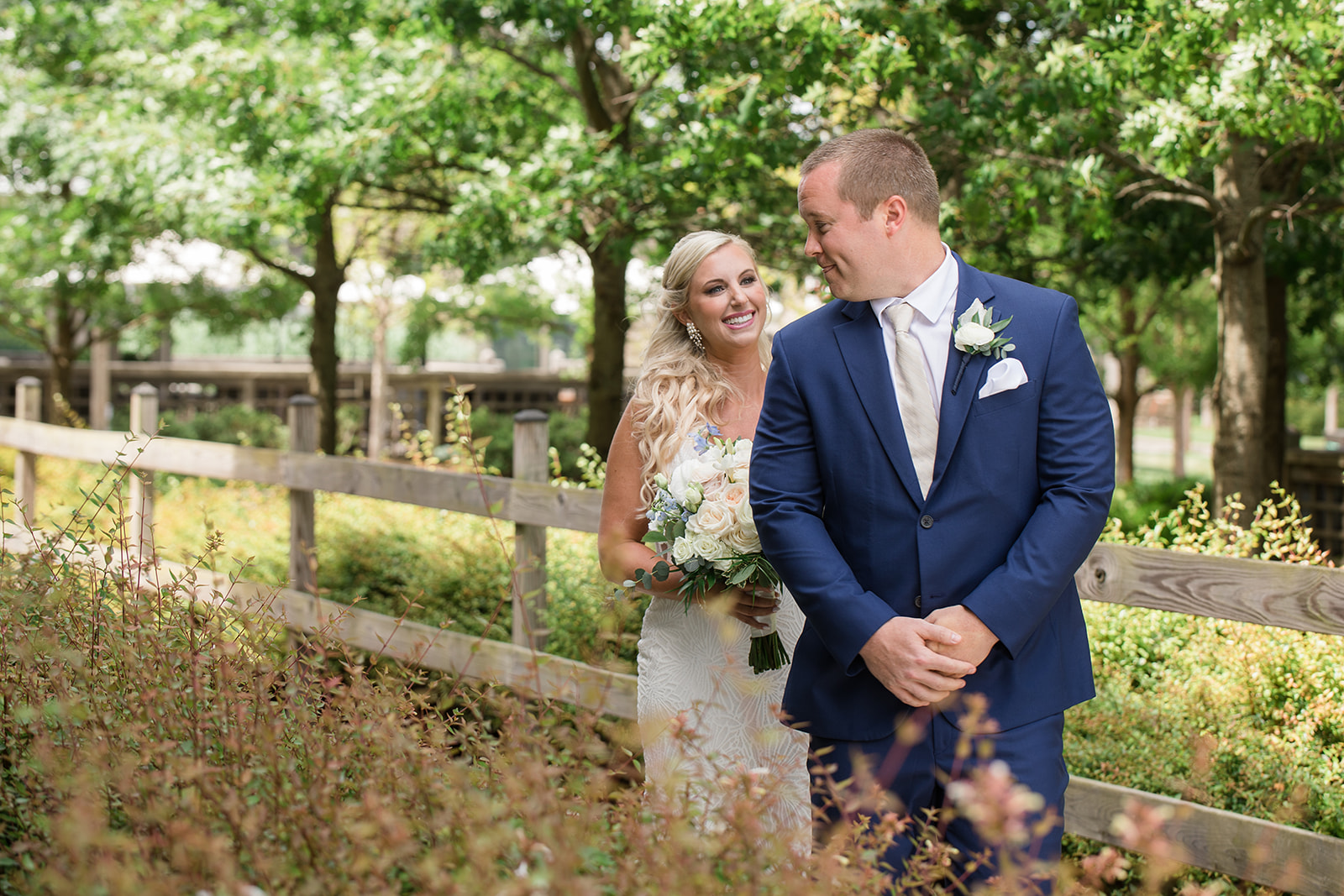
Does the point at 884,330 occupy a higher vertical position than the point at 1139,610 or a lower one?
higher

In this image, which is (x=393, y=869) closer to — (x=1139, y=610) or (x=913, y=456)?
(x=913, y=456)

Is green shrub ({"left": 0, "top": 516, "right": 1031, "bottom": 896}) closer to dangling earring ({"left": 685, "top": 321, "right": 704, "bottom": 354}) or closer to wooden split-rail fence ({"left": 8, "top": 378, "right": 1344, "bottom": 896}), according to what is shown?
wooden split-rail fence ({"left": 8, "top": 378, "right": 1344, "bottom": 896})

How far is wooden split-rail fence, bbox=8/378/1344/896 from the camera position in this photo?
121 inches

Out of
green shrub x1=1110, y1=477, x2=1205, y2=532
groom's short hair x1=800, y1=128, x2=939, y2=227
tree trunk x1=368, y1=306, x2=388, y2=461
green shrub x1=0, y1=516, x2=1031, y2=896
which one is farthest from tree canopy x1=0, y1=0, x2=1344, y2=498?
tree trunk x1=368, y1=306, x2=388, y2=461

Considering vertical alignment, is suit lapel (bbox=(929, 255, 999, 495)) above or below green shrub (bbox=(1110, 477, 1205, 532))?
above

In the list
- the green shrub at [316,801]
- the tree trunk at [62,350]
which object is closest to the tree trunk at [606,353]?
the green shrub at [316,801]

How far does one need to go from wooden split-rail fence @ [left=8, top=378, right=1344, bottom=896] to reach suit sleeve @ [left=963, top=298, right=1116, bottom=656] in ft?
1.38

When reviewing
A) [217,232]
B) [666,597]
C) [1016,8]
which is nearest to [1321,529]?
[1016,8]

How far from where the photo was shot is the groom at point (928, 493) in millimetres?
2271

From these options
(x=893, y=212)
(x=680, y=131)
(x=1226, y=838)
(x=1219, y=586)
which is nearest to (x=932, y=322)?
(x=893, y=212)

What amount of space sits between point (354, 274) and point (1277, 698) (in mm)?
18962

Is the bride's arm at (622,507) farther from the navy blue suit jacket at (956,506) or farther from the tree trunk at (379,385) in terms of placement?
the tree trunk at (379,385)

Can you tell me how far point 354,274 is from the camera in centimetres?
2102

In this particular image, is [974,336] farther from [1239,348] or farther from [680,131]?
[1239,348]
